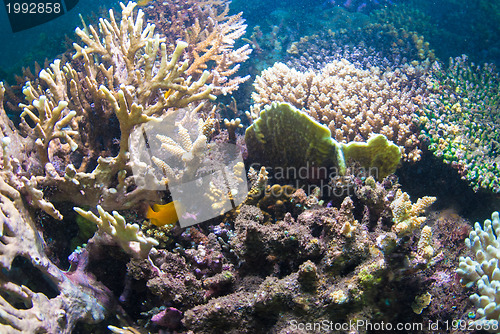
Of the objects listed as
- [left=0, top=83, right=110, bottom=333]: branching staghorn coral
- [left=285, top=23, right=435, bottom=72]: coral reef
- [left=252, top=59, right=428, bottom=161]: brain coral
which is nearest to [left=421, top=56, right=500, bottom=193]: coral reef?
[left=252, top=59, right=428, bottom=161]: brain coral

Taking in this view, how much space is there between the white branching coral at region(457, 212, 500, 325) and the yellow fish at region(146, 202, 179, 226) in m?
2.50

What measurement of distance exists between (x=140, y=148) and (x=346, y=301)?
222 centimetres

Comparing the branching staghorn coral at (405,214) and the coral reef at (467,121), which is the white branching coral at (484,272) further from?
the coral reef at (467,121)

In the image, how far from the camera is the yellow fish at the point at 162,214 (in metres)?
2.39

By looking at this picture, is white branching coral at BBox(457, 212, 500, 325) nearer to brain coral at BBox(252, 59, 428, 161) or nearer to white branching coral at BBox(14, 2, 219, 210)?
brain coral at BBox(252, 59, 428, 161)

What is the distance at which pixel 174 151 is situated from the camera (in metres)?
2.62

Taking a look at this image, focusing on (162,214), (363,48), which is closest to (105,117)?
(162,214)

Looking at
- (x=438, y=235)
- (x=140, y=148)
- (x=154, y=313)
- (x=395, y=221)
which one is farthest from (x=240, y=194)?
(x=438, y=235)

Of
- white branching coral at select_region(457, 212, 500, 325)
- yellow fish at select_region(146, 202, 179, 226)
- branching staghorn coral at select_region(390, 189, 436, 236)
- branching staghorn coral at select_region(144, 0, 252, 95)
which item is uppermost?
branching staghorn coral at select_region(144, 0, 252, 95)

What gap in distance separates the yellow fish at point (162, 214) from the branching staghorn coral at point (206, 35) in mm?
1956

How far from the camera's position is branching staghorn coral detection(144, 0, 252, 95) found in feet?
14.3

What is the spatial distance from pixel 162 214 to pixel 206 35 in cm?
411

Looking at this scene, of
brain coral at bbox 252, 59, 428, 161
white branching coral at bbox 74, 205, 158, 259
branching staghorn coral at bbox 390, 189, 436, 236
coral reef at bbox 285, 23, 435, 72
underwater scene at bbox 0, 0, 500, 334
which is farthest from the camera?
coral reef at bbox 285, 23, 435, 72

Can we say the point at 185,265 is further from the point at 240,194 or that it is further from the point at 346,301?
the point at 346,301
